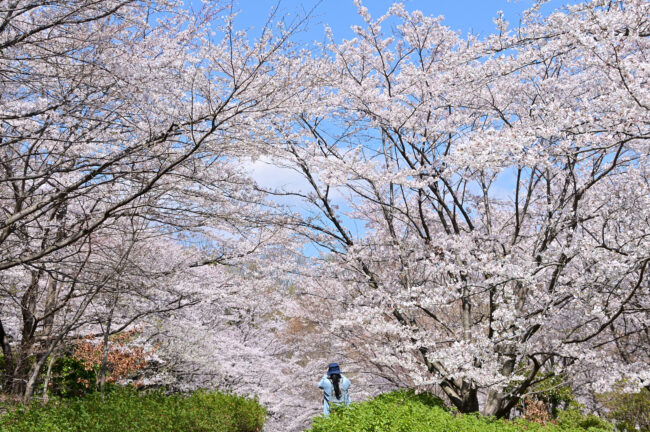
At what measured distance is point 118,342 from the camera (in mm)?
11508

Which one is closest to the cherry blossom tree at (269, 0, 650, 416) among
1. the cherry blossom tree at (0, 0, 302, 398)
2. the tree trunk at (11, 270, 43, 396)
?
the cherry blossom tree at (0, 0, 302, 398)

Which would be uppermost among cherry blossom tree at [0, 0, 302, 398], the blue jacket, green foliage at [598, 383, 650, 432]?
cherry blossom tree at [0, 0, 302, 398]

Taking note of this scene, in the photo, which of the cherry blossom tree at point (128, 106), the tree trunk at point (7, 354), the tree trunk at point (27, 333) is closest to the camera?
the cherry blossom tree at point (128, 106)

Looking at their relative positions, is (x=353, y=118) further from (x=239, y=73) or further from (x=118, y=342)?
(x=118, y=342)

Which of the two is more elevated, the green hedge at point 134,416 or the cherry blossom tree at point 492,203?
the cherry blossom tree at point 492,203

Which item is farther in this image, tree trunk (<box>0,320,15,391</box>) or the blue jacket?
tree trunk (<box>0,320,15,391</box>)

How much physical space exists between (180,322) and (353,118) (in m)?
6.37

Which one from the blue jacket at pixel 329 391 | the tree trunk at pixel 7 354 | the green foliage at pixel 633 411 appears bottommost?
the green foliage at pixel 633 411

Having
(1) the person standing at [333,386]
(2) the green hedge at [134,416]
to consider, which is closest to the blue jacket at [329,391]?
(1) the person standing at [333,386]

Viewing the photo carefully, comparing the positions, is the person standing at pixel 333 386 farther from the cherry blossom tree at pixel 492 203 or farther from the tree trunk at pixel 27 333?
the tree trunk at pixel 27 333

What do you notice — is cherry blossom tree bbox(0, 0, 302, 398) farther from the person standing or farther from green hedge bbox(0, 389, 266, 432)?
the person standing

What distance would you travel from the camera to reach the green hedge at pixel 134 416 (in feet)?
19.4

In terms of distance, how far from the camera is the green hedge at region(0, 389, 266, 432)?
19.4 feet

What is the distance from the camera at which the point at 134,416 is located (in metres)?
7.14
